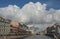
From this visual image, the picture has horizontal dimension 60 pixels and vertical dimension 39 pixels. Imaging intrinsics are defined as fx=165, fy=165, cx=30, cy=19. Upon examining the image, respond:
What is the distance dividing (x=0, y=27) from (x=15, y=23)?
99.6 ft

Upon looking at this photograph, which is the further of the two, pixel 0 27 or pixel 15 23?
pixel 15 23

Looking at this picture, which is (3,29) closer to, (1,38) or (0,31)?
(0,31)

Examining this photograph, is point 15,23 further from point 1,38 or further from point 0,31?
point 1,38

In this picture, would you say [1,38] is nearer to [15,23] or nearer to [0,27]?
[0,27]

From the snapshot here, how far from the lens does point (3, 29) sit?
28.4m

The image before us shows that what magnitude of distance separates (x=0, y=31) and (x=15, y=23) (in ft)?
104

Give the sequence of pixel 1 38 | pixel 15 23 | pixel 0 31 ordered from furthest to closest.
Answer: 1. pixel 15 23
2. pixel 0 31
3. pixel 1 38

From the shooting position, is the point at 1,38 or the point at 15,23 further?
the point at 15,23

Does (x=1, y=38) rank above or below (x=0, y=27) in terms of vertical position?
below

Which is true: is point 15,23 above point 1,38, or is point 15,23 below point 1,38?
above

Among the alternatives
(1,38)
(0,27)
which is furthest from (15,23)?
(1,38)

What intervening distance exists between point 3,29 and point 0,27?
101 centimetres

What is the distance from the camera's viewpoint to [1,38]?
2355 cm

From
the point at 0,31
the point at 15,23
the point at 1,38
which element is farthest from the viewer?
the point at 15,23
